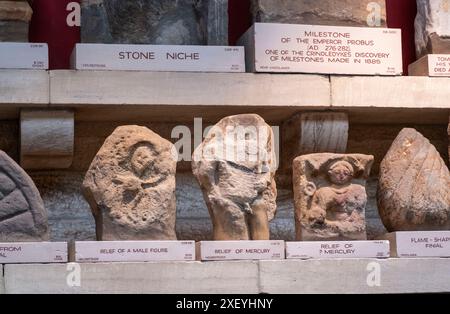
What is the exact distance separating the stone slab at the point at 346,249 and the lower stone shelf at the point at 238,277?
0.08 feet

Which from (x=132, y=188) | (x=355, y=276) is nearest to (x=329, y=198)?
(x=355, y=276)

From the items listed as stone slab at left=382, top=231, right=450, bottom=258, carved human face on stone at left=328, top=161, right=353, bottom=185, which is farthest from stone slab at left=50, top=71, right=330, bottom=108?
stone slab at left=382, top=231, right=450, bottom=258

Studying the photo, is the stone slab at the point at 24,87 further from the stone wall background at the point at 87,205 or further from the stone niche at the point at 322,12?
the stone niche at the point at 322,12

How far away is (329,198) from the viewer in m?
3.61

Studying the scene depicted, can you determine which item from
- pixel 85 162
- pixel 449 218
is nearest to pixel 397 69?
pixel 449 218

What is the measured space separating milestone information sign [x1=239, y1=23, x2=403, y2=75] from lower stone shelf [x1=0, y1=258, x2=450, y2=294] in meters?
0.71

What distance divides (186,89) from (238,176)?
1.23 feet

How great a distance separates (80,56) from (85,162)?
0.49m

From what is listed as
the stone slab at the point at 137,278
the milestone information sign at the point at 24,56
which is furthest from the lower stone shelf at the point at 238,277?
the milestone information sign at the point at 24,56

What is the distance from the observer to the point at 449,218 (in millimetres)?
3676

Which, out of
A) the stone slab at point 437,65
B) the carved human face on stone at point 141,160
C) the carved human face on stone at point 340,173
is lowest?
the carved human face on stone at point 340,173

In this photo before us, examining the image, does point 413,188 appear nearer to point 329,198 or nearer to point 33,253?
point 329,198

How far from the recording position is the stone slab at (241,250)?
3445mm

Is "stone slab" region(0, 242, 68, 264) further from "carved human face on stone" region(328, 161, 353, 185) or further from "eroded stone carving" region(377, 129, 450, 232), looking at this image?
"eroded stone carving" region(377, 129, 450, 232)
